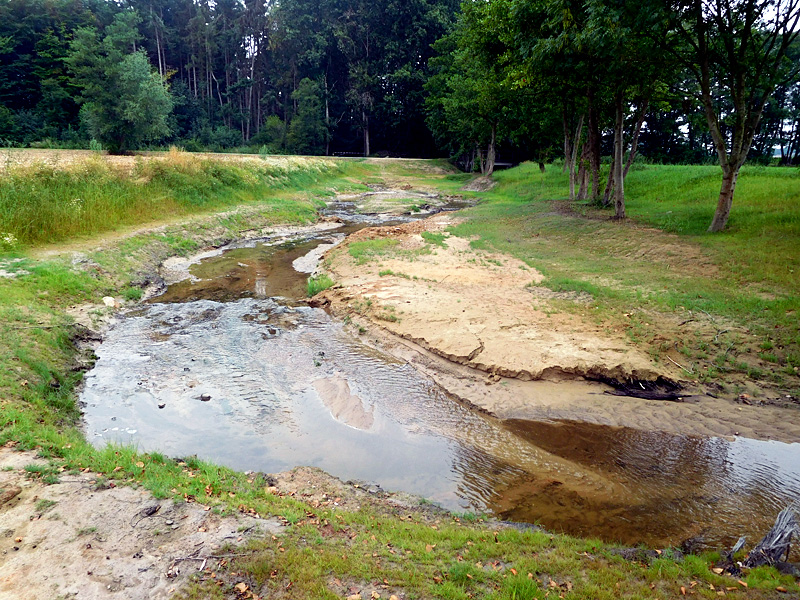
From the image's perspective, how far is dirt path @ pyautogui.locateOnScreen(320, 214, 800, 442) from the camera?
23.0 feet

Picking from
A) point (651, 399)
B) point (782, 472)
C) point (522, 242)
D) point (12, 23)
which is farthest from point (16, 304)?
point (12, 23)

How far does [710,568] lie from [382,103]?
62.0 metres

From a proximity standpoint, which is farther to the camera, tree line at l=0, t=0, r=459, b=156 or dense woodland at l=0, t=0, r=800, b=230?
tree line at l=0, t=0, r=459, b=156

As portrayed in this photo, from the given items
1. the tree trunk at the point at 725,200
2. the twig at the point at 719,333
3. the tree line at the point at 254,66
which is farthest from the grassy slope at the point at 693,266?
the tree line at the point at 254,66

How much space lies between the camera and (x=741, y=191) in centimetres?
1831

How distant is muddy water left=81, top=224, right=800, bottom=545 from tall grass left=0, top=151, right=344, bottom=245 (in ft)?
20.6

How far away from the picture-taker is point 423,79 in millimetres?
58062

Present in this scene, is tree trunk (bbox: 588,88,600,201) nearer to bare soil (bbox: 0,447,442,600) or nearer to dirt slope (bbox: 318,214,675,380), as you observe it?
dirt slope (bbox: 318,214,675,380)

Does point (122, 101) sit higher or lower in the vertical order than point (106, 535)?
higher

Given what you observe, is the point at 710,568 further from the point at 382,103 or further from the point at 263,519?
the point at 382,103

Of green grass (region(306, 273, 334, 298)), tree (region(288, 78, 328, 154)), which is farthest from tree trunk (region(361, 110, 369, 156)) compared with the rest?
green grass (region(306, 273, 334, 298))

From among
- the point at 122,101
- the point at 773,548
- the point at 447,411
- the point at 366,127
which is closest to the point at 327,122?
the point at 366,127

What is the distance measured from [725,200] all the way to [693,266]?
11.4 feet

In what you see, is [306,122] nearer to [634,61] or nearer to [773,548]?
[634,61]
